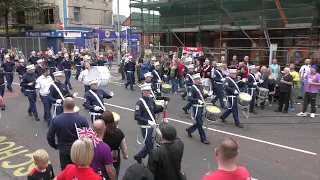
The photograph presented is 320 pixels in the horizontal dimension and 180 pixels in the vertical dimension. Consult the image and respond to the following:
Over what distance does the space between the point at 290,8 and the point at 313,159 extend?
41.0ft

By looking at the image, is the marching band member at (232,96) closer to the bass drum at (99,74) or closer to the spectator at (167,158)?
the bass drum at (99,74)

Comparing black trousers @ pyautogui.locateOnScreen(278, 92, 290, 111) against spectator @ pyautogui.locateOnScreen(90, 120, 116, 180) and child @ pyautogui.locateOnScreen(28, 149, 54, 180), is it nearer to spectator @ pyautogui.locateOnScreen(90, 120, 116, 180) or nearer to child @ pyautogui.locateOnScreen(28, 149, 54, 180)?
spectator @ pyautogui.locateOnScreen(90, 120, 116, 180)

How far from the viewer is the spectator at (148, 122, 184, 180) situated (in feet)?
13.0

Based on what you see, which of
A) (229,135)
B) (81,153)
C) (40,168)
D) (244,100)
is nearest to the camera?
(81,153)

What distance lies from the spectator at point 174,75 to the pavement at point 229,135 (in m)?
3.27

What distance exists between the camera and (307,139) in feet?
28.8

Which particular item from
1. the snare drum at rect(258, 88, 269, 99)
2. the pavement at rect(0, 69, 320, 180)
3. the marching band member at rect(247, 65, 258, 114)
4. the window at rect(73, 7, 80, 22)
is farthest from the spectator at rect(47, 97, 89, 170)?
the window at rect(73, 7, 80, 22)

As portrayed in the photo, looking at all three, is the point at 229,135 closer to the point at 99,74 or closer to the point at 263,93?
the point at 263,93

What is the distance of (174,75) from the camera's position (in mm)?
15789

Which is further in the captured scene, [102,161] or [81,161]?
[102,161]

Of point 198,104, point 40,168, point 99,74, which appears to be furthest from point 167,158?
point 99,74

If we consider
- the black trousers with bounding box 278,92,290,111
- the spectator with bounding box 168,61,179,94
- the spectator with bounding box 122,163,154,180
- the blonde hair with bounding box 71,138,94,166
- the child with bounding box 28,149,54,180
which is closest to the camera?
the spectator with bounding box 122,163,154,180

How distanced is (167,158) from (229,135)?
542 centimetres

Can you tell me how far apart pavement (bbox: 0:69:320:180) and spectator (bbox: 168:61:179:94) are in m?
3.27
